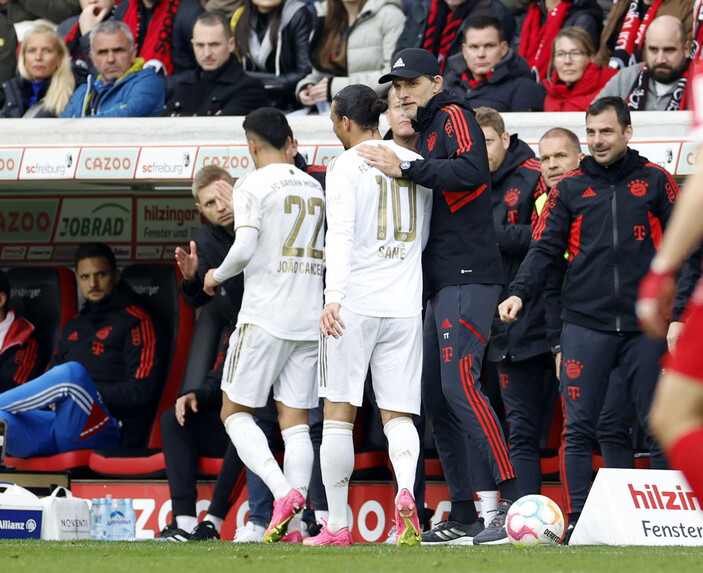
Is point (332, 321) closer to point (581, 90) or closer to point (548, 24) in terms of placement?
point (581, 90)

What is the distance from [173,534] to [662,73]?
12.5 ft

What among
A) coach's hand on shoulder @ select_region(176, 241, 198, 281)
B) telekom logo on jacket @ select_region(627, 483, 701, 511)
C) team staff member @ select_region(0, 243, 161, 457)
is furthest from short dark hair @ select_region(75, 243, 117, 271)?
telekom logo on jacket @ select_region(627, 483, 701, 511)

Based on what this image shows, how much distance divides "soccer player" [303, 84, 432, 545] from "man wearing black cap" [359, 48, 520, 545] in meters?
0.12

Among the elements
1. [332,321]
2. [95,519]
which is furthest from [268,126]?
[95,519]

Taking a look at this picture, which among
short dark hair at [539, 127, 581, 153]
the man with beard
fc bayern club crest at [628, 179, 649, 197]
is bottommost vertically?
fc bayern club crest at [628, 179, 649, 197]

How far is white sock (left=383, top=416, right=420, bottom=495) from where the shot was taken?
5.66m

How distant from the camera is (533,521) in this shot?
555cm

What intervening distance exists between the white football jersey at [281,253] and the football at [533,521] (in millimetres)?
1361

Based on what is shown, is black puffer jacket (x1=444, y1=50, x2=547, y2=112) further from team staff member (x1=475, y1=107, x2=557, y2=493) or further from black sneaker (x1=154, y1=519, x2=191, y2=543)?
black sneaker (x1=154, y1=519, x2=191, y2=543)

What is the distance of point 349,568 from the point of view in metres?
4.34

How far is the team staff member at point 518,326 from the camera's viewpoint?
6781 millimetres

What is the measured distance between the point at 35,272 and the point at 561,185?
4.22 metres

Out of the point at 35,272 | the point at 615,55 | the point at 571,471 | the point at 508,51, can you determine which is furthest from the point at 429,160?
the point at 35,272

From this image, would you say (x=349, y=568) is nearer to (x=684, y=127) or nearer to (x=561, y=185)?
(x=561, y=185)
